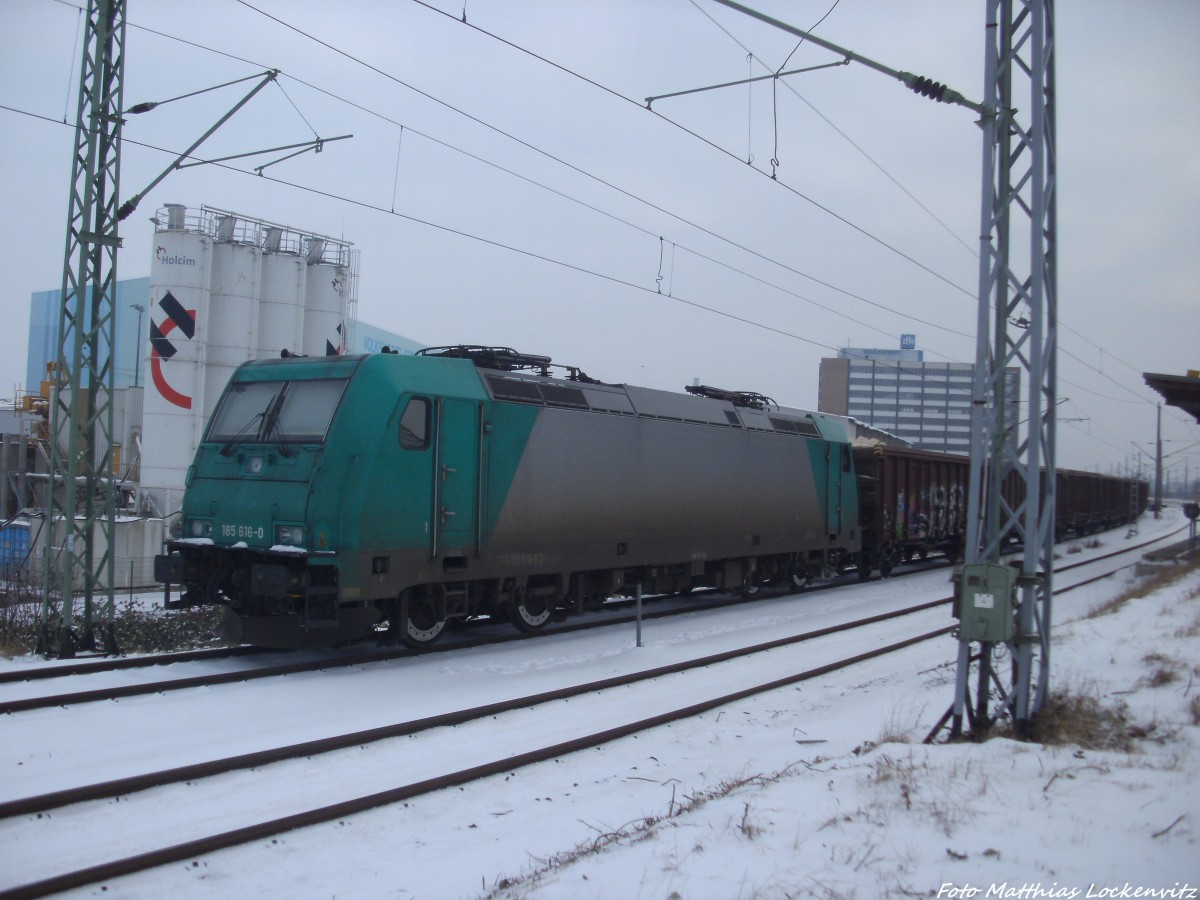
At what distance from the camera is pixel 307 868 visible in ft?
18.2

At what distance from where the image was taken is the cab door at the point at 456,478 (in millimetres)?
11609

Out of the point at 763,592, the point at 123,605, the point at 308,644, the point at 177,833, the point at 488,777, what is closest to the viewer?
the point at 177,833

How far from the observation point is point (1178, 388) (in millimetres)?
18906

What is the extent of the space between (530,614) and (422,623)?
206 centimetres

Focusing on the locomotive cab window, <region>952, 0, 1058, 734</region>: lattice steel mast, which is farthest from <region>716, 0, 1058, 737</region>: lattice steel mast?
the locomotive cab window

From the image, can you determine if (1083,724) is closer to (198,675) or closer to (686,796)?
(686,796)

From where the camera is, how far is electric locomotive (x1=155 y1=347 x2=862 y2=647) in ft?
35.0

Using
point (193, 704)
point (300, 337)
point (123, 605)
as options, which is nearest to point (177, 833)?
point (193, 704)

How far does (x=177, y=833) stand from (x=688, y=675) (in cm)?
642

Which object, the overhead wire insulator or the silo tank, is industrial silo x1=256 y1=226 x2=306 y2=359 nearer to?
the silo tank

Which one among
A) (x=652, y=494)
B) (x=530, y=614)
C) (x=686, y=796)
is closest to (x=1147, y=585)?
(x=652, y=494)

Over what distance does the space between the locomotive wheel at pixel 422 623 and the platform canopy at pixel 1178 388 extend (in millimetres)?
13751

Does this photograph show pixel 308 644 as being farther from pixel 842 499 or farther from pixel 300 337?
pixel 300 337

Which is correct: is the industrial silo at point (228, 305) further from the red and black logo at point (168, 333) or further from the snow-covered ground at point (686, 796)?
the snow-covered ground at point (686, 796)
